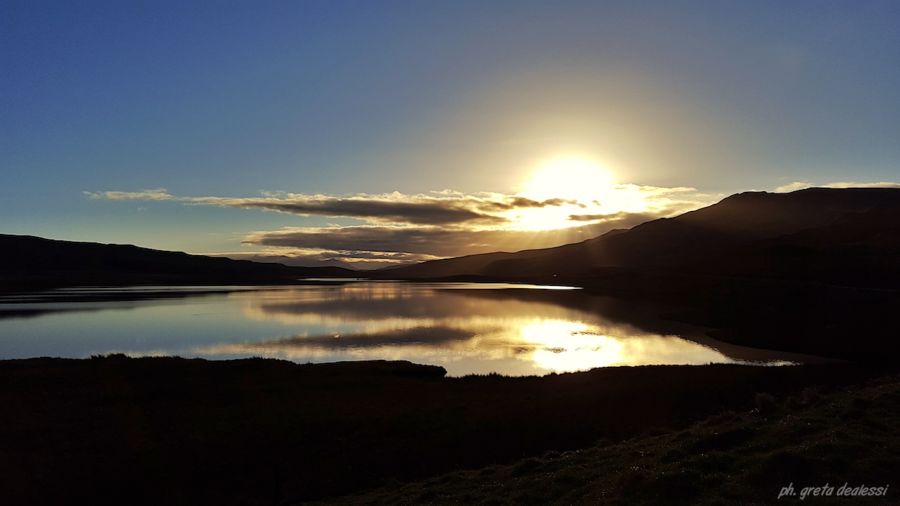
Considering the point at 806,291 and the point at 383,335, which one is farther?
the point at 806,291

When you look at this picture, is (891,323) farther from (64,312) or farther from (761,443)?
(64,312)

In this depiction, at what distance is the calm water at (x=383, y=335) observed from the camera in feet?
154

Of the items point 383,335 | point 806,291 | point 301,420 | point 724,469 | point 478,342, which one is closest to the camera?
point 724,469

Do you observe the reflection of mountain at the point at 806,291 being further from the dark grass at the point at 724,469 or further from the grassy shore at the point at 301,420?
the dark grass at the point at 724,469

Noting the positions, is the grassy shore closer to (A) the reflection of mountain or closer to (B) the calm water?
(B) the calm water

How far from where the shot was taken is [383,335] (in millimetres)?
60812

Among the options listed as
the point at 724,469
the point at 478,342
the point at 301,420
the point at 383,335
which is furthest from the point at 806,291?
the point at 724,469

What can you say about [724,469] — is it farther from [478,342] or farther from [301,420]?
[478,342]

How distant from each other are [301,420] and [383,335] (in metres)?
35.7

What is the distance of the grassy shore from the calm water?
9.06m

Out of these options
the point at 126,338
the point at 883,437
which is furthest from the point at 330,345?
the point at 883,437

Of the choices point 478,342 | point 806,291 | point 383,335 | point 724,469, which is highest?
point 724,469

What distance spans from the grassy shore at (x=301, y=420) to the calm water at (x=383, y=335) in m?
9.06

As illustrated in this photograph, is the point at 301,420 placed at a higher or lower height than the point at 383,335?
higher
